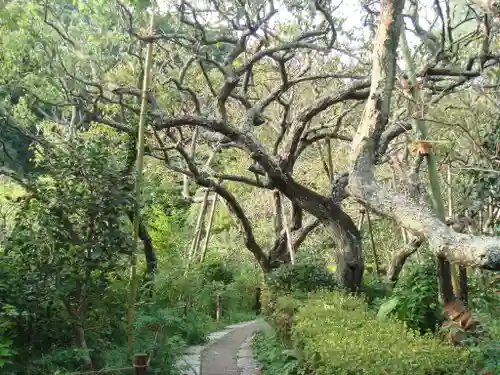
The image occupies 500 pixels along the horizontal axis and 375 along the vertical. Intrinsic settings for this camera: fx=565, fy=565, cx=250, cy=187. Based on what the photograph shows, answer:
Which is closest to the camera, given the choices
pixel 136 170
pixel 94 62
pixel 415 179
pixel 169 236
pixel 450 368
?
pixel 450 368

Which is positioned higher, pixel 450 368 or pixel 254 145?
pixel 254 145

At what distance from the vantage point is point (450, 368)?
473cm

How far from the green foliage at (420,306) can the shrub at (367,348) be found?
1.07 ft

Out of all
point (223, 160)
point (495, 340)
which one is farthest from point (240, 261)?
point (495, 340)

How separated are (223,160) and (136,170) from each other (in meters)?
10.6

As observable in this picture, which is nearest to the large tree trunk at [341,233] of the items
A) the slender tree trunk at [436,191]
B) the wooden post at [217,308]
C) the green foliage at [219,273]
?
the slender tree trunk at [436,191]

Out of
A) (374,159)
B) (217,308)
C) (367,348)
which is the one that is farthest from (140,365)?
(217,308)

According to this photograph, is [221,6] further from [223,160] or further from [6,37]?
[223,160]

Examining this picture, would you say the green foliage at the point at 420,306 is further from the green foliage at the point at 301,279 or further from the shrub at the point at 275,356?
the green foliage at the point at 301,279

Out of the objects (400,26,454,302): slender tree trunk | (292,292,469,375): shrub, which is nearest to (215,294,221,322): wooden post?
(292,292,469,375): shrub

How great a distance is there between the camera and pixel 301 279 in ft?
32.7

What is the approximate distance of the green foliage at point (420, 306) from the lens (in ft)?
22.5

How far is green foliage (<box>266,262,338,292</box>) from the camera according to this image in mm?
9883

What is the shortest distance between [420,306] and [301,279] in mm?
3271
